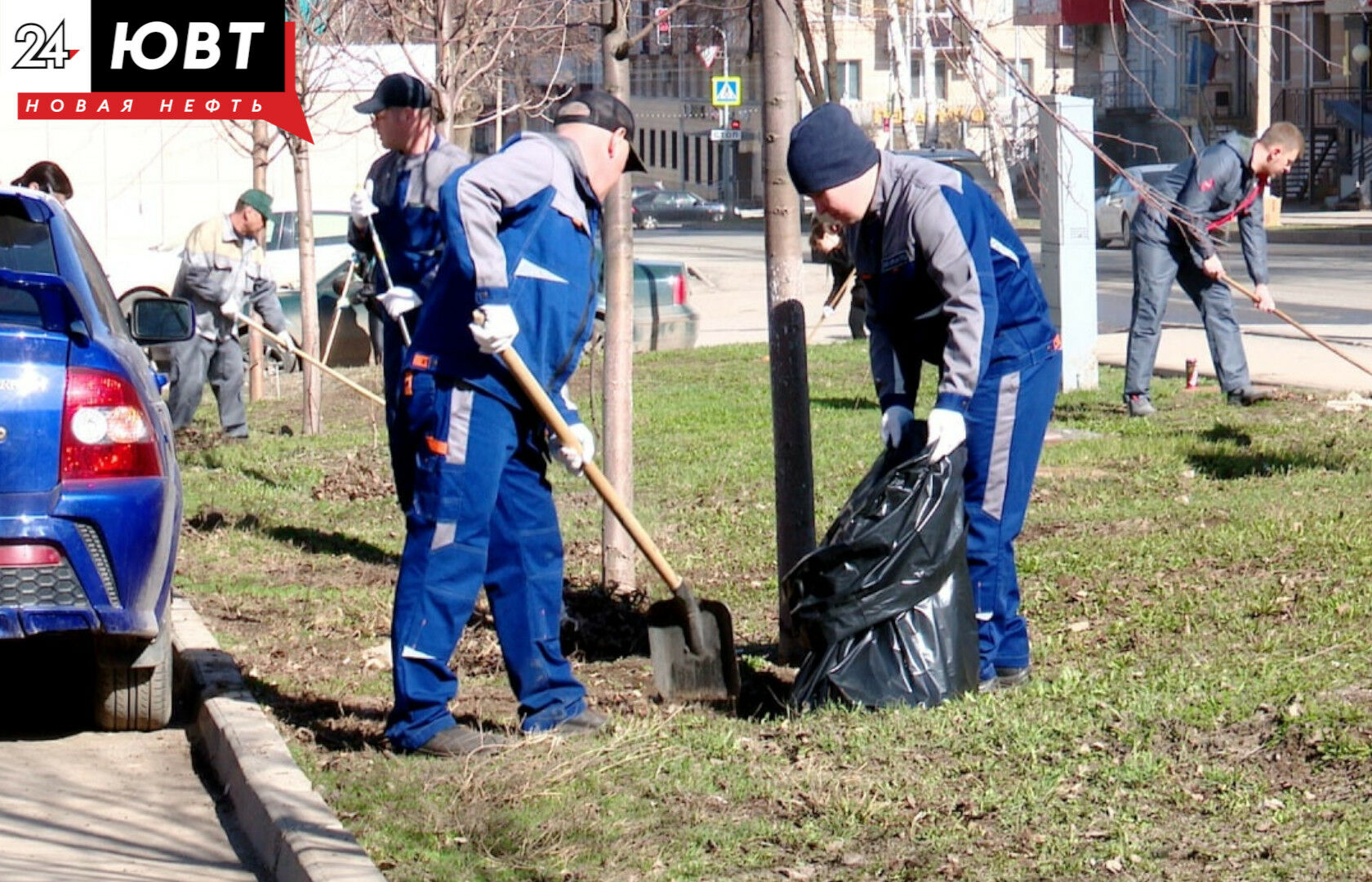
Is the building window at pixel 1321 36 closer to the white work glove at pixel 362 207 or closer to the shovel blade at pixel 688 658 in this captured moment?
the white work glove at pixel 362 207

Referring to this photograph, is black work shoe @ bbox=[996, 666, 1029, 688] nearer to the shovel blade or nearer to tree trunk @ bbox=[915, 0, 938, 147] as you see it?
the shovel blade

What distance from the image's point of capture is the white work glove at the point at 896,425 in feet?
17.8

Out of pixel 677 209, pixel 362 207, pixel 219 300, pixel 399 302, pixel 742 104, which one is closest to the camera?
pixel 399 302

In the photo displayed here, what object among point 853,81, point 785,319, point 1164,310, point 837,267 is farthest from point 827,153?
point 853,81

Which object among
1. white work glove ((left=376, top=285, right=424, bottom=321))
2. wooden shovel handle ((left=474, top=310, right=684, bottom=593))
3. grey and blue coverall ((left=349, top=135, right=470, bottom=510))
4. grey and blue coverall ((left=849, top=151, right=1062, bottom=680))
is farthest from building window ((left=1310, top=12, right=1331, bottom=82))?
wooden shovel handle ((left=474, top=310, right=684, bottom=593))

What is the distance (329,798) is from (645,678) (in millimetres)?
1559

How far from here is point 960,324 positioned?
5.04 metres

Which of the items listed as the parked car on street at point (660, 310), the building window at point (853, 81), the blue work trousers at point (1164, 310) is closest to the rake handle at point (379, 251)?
the blue work trousers at point (1164, 310)

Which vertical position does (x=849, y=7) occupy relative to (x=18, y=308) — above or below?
above

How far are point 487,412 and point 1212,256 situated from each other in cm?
662

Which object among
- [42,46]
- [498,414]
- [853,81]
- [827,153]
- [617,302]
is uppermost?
[853,81]

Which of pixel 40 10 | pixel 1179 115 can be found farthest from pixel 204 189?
pixel 1179 115

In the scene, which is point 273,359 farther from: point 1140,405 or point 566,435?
point 566,435

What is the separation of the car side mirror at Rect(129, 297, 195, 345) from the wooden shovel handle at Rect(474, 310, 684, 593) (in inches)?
78.7
